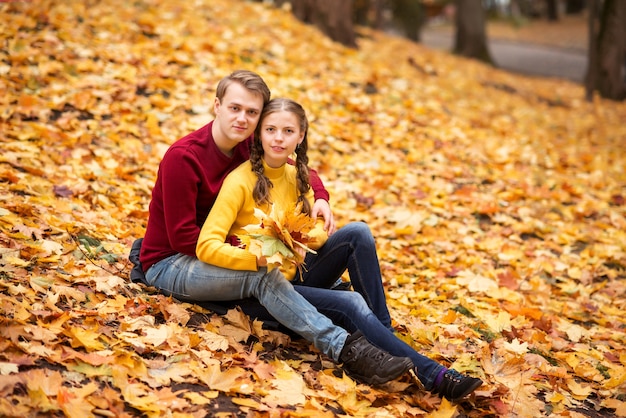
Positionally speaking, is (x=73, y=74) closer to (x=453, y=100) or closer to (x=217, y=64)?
(x=217, y=64)

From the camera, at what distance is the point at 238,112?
120 inches

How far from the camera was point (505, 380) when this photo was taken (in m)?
3.10

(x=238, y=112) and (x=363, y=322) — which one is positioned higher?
(x=238, y=112)

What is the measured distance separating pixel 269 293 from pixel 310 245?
383mm

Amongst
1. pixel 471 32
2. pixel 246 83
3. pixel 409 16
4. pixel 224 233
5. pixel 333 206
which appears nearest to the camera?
pixel 224 233

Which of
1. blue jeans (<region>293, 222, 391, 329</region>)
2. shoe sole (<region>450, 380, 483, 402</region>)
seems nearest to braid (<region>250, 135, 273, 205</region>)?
blue jeans (<region>293, 222, 391, 329</region>)

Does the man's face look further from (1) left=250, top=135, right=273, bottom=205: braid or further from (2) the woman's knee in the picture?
(2) the woman's knee

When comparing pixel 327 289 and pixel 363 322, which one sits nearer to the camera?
pixel 363 322

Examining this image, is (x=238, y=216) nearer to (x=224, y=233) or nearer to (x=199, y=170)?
(x=224, y=233)

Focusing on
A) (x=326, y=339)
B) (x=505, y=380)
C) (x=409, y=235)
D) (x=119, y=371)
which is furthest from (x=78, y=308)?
(x=409, y=235)

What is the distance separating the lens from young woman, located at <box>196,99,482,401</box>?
112 inches

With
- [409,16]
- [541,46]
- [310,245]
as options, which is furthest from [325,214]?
[541,46]

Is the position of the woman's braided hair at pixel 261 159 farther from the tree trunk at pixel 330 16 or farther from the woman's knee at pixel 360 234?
the tree trunk at pixel 330 16

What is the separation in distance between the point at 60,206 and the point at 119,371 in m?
1.85
